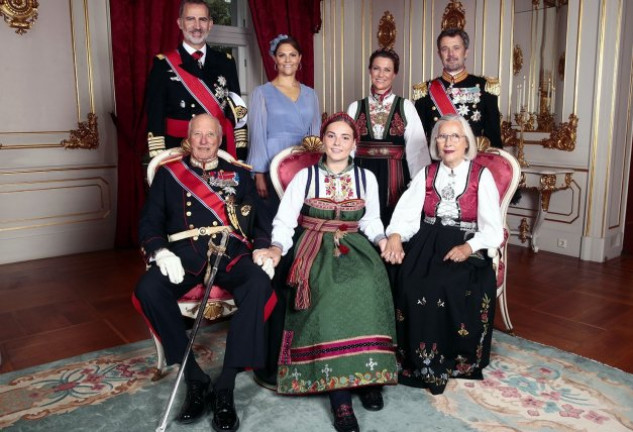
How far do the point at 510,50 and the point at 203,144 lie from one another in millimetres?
3022

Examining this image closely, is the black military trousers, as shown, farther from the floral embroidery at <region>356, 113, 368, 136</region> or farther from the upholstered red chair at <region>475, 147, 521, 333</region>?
the upholstered red chair at <region>475, 147, 521, 333</region>

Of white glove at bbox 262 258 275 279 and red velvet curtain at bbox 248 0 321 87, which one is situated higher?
red velvet curtain at bbox 248 0 321 87

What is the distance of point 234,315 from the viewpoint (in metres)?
1.85

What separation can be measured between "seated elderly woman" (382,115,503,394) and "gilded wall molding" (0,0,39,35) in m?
3.15

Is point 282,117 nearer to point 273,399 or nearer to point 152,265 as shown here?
point 152,265

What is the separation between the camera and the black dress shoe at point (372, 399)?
6.13 feet

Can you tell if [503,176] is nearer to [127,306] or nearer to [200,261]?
[200,261]

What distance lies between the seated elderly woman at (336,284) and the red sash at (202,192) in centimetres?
21

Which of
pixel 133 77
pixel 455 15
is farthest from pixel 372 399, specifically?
pixel 455 15

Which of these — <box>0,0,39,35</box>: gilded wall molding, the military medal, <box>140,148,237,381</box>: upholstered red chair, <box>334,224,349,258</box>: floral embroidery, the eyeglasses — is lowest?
<box>140,148,237,381</box>: upholstered red chair

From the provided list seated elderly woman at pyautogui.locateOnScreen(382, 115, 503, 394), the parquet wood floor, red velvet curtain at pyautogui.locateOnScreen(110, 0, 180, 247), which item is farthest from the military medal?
red velvet curtain at pyautogui.locateOnScreen(110, 0, 180, 247)

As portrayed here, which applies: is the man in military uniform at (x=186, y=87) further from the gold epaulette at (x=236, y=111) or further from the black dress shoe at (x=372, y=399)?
the black dress shoe at (x=372, y=399)

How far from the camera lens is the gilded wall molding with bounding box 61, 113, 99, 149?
163 inches

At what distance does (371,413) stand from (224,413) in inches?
19.2
